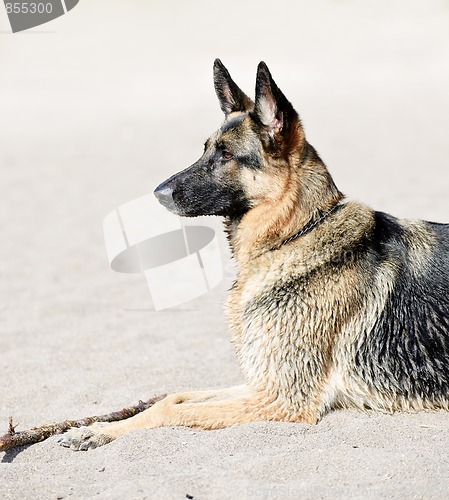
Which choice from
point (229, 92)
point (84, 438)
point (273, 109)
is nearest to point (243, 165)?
point (273, 109)

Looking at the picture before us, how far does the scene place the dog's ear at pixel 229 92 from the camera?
209 inches

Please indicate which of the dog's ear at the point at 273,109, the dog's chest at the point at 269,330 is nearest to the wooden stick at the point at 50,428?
the dog's chest at the point at 269,330

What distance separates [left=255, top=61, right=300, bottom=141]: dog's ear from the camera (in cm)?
468

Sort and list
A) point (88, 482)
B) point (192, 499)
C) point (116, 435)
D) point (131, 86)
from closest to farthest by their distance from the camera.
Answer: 1. point (192, 499)
2. point (88, 482)
3. point (116, 435)
4. point (131, 86)

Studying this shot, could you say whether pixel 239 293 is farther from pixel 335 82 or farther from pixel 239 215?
pixel 335 82

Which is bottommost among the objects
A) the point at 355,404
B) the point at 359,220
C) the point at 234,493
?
the point at 355,404

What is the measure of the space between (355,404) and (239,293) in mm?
1027

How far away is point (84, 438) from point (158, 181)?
34.0ft

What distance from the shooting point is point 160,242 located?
7871 mm

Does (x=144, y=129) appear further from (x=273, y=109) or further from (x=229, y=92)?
(x=273, y=109)

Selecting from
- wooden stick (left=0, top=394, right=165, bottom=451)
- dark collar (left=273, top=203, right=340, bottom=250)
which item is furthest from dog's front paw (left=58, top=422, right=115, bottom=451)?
dark collar (left=273, top=203, right=340, bottom=250)

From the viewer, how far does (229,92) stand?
5371 mm

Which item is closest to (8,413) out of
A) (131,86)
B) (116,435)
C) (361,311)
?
(116,435)

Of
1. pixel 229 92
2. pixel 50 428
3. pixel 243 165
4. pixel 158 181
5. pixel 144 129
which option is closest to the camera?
pixel 50 428
